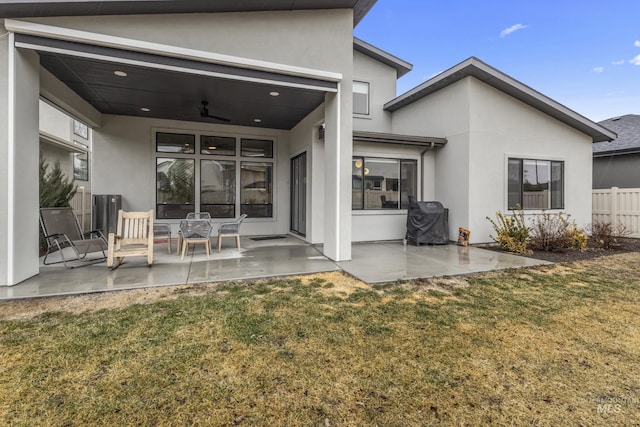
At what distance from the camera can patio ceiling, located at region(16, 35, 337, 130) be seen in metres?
4.56

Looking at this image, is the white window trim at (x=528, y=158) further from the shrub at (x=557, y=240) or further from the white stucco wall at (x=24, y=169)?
the white stucco wall at (x=24, y=169)

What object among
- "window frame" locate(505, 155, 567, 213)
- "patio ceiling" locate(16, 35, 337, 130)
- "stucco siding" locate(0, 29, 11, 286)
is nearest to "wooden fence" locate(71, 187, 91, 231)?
"patio ceiling" locate(16, 35, 337, 130)

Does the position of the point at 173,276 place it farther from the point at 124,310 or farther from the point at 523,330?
the point at 523,330

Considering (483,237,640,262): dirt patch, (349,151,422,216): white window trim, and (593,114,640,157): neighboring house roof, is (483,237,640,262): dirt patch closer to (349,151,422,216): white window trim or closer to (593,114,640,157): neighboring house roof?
(349,151,422,216): white window trim

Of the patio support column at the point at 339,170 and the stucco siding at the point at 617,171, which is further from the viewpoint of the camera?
the stucco siding at the point at 617,171

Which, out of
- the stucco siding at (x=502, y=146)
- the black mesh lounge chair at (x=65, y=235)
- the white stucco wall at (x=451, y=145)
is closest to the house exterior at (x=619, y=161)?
the stucco siding at (x=502, y=146)

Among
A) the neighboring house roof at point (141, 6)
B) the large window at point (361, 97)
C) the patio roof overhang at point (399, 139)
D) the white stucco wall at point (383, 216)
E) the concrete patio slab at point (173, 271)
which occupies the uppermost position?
the large window at point (361, 97)

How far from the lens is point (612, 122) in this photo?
14555 millimetres

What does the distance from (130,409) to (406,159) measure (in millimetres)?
8160

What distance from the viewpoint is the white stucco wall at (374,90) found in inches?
425

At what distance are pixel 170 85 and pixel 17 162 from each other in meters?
2.70

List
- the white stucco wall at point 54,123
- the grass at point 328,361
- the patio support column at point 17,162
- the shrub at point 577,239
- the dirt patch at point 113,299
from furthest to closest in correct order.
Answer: the white stucco wall at point 54,123 → the shrub at point 577,239 → the patio support column at point 17,162 → the dirt patch at point 113,299 → the grass at point 328,361

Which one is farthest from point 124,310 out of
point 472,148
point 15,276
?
point 472,148

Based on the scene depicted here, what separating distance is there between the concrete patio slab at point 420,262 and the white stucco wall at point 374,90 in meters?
5.00
